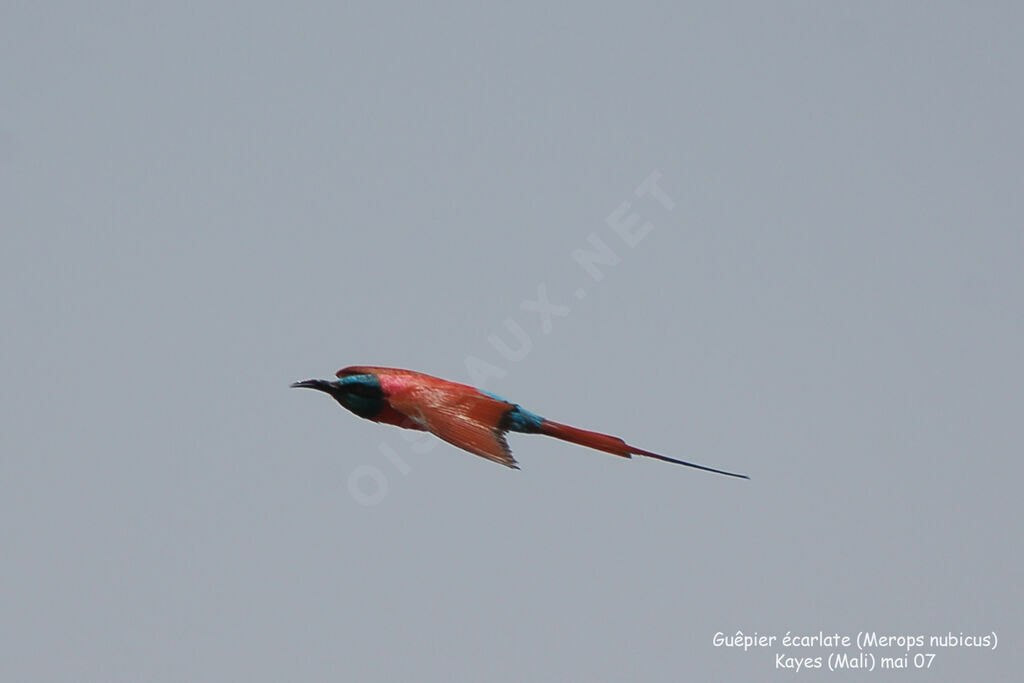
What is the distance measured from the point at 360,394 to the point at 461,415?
2.60 feet

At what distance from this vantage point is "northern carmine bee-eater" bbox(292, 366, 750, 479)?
884 centimetres

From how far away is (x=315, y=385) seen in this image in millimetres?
9641

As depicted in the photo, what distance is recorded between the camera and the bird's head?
9375 millimetres

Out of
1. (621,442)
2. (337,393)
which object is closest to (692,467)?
(621,442)

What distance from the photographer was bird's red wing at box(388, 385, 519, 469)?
8758 millimetres

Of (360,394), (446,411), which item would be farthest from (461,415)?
(360,394)

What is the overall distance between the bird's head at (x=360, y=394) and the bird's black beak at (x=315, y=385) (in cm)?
1

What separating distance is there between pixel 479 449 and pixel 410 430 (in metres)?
0.87

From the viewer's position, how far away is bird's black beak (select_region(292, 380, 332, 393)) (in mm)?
9564

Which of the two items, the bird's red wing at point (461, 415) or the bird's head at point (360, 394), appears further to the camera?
the bird's head at point (360, 394)

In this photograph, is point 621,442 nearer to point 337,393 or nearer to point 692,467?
point 692,467

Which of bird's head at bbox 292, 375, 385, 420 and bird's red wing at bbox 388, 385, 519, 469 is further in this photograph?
bird's head at bbox 292, 375, 385, 420

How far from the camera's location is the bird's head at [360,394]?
30.8ft

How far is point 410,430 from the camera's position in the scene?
9445mm
